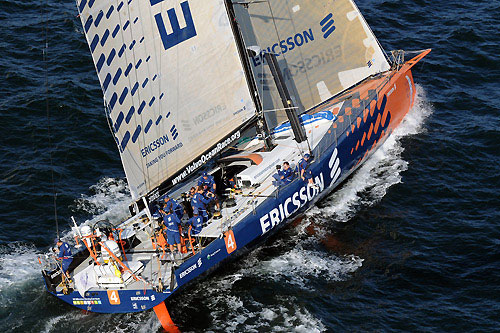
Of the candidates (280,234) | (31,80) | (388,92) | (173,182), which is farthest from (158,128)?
(31,80)

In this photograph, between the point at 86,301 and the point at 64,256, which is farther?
the point at 64,256

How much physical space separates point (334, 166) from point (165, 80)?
763cm

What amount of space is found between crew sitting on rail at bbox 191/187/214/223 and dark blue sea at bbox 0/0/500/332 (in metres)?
2.23

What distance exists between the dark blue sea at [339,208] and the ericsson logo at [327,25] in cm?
565

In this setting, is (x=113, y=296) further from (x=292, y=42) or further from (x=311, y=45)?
(x=311, y=45)

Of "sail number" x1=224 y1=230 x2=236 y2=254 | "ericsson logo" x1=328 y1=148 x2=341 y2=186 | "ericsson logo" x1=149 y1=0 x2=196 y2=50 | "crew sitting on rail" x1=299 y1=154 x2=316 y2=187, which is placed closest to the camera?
"ericsson logo" x1=149 y1=0 x2=196 y2=50

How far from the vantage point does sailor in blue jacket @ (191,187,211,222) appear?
2550cm

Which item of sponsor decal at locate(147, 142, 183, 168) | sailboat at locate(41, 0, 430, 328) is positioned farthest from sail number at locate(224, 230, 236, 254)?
sponsor decal at locate(147, 142, 183, 168)

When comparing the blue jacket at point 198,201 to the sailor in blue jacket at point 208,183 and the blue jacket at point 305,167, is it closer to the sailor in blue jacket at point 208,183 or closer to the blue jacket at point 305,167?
the sailor in blue jacket at point 208,183

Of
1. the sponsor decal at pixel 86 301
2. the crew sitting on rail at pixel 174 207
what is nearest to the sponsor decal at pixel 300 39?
the crew sitting on rail at pixel 174 207

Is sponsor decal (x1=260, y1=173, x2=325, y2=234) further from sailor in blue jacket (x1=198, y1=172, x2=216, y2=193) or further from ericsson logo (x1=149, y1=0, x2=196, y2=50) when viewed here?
ericsson logo (x1=149, y1=0, x2=196, y2=50)

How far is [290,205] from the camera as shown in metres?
26.6

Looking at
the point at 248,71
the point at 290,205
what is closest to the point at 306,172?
the point at 290,205

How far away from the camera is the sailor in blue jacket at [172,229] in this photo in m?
24.1
